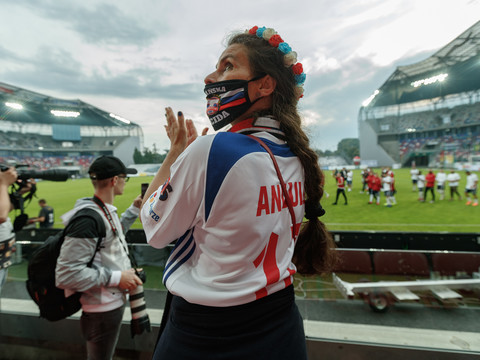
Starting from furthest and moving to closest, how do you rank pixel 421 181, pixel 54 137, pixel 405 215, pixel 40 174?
pixel 54 137 → pixel 421 181 → pixel 405 215 → pixel 40 174

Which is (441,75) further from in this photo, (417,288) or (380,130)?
(417,288)

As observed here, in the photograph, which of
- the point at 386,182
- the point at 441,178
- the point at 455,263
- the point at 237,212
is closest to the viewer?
the point at 237,212

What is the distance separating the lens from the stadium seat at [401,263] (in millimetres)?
2746

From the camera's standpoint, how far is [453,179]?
784 cm

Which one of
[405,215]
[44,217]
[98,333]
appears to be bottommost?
[405,215]

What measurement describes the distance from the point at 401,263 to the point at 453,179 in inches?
262

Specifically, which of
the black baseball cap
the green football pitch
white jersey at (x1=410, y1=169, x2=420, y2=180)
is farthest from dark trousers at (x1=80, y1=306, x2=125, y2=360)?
white jersey at (x1=410, y1=169, x2=420, y2=180)

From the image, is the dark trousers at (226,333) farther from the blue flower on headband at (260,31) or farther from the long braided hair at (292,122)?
the blue flower on headband at (260,31)

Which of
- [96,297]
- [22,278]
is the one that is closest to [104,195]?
[96,297]

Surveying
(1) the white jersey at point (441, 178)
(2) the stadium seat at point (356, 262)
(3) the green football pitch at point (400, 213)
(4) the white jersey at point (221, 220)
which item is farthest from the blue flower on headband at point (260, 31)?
(1) the white jersey at point (441, 178)

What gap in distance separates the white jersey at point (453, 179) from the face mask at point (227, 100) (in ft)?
30.1

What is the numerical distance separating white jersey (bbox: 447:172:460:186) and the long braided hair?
8.92 meters

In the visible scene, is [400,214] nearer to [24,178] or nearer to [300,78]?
[300,78]

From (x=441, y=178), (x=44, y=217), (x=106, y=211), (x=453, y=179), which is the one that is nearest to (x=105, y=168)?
(x=106, y=211)
